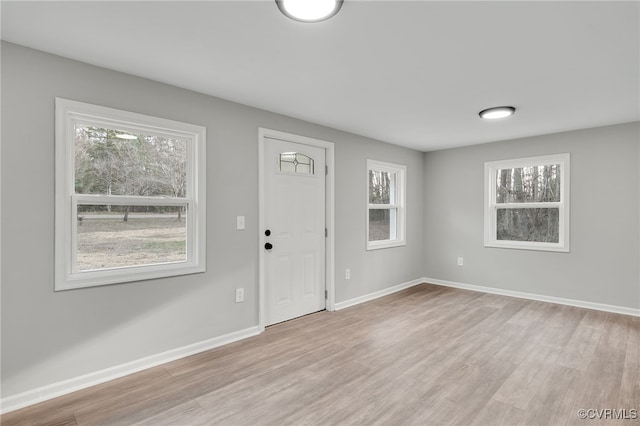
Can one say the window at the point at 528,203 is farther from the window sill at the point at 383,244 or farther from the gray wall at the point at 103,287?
the gray wall at the point at 103,287

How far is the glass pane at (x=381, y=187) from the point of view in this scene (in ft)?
16.3

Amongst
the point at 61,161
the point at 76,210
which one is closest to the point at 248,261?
the point at 76,210

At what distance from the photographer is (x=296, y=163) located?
3865 mm

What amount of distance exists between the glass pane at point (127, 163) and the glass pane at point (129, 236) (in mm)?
149

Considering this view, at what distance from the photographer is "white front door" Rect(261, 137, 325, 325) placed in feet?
11.8

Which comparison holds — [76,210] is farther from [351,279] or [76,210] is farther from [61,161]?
[351,279]

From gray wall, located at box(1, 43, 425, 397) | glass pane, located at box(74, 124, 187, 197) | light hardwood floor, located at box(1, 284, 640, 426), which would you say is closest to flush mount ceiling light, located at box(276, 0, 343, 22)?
gray wall, located at box(1, 43, 425, 397)

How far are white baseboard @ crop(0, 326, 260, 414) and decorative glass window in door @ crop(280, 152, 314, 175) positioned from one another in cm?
180

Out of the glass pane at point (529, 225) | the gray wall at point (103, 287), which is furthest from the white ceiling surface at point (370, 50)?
the glass pane at point (529, 225)

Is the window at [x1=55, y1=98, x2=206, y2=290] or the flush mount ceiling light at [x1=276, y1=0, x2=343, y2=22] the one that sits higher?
the flush mount ceiling light at [x1=276, y1=0, x2=343, y2=22]

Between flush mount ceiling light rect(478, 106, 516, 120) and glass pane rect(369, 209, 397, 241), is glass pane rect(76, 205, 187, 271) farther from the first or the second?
flush mount ceiling light rect(478, 106, 516, 120)

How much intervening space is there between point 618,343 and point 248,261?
3.61 meters

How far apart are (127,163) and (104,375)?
160 centimetres

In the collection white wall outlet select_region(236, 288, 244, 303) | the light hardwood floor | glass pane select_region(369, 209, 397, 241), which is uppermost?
glass pane select_region(369, 209, 397, 241)
